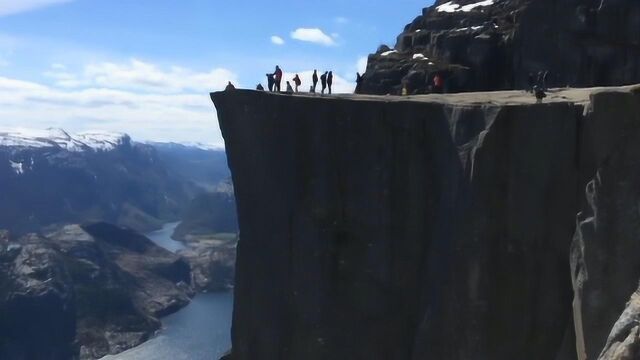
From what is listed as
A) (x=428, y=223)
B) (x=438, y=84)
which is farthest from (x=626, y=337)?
(x=438, y=84)

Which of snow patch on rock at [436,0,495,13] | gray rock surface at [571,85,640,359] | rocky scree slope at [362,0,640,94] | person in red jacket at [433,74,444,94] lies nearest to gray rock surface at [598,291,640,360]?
gray rock surface at [571,85,640,359]

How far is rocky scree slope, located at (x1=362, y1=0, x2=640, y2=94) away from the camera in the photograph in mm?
42500

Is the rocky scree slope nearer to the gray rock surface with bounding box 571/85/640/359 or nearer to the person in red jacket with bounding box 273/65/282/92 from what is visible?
the person in red jacket with bounding box 273/65/282/92

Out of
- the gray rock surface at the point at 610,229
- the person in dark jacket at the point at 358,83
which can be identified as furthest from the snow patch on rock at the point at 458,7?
the gray rock surface at the point at 610,229

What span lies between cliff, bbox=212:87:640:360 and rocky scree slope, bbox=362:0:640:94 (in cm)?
1237

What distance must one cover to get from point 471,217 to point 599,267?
5.59 metres

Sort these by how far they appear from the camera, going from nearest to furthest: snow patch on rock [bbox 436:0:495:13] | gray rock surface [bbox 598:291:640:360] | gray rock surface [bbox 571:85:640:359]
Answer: gray rock surface [bbox 598:291:640:360]
gray rock surface [bbox 571:85:640:359]
snow patch on rock [bbox 436:0:495:13]

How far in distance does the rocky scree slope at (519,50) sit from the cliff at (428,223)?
12366 mm

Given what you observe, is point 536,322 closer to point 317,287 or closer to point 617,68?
point 317,287

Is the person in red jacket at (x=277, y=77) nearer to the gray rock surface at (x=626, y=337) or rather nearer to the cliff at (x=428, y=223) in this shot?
the cliff at (x=428, y=223)

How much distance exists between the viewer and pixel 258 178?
37188 mm

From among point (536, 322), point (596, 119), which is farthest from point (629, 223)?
point (536, 322)

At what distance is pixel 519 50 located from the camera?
45812mm

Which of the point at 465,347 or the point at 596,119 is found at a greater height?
the point at 596,119
